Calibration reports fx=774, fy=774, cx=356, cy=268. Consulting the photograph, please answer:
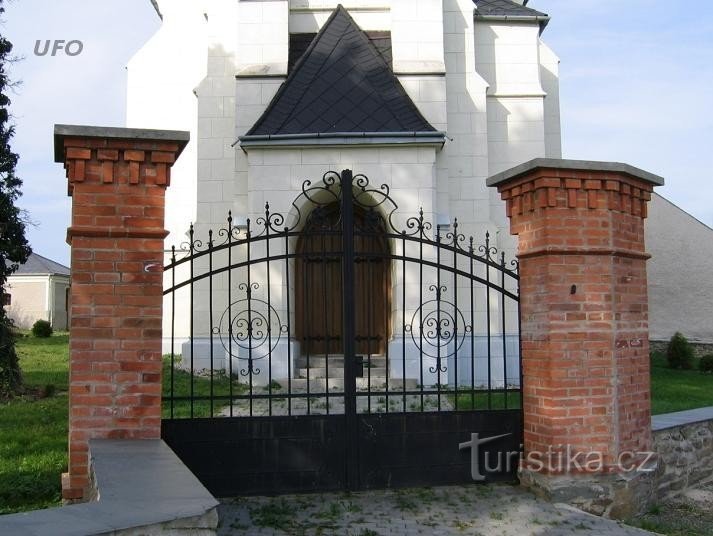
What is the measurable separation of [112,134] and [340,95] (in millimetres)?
7812

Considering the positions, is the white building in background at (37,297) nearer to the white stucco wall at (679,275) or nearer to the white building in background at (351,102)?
the white building in background at (351,102)

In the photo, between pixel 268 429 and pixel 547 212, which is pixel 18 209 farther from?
pixel 547 212

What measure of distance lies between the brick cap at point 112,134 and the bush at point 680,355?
678 inches

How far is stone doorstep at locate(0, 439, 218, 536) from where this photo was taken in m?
2.95

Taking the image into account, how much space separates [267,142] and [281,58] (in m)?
2.33

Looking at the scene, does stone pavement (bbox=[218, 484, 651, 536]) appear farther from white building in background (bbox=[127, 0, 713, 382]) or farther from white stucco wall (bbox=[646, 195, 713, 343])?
white stucco wall (bbox=[646, 195, 713, 343])

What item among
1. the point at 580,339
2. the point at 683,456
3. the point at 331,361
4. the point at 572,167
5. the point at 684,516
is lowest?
the point at 684,516

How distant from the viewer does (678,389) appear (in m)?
13.8

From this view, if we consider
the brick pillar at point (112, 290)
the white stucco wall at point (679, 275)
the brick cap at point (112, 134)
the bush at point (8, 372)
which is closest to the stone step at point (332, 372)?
the bush at point (8, 372)

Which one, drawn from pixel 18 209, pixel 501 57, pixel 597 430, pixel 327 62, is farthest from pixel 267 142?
pixel 597 430

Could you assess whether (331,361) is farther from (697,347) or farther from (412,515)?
(697,347)

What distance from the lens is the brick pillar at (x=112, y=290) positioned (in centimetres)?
504

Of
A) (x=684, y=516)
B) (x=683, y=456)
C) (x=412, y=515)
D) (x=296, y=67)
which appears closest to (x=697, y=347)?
(x=296, y=67)

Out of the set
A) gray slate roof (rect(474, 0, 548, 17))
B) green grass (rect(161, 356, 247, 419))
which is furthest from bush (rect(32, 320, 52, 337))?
gray slate roof (rect(474, 0, 548, 17))
